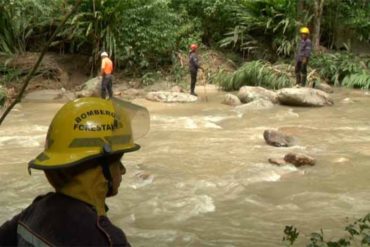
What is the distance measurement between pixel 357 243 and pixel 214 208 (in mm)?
1679

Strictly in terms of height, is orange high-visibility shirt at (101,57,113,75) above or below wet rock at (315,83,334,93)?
above

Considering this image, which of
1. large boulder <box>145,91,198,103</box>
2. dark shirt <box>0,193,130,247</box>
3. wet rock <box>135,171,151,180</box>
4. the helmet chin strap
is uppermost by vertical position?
the helmet chin strap

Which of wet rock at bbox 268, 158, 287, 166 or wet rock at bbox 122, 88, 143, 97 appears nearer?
wet rock at bbox 268, 158, 287, 166

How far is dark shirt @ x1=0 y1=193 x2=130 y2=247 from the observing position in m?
1.42

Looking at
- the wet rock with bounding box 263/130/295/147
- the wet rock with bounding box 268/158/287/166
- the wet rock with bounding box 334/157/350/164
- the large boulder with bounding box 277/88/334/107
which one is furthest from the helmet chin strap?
the large boulder with bounding box 277/88/334/107

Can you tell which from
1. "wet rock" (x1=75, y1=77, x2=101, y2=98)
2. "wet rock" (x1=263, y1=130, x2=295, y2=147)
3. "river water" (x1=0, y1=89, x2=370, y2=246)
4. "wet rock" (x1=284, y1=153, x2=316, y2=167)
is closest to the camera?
"river water" (x1=0, y1=89, x2=370, y2=246)

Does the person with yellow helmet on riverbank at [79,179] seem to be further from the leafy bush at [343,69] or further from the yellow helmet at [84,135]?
the leafy bush at [343,69]

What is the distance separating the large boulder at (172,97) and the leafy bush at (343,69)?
13.3 feet

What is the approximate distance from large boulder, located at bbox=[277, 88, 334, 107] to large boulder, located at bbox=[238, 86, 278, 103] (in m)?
0.27

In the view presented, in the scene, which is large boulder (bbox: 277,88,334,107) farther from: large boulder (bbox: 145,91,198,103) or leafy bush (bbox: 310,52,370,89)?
leafy bush (bbox: 310,52,370,89)

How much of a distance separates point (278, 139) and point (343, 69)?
7.56 meters

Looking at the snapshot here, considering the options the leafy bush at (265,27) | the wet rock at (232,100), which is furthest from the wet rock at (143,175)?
the leafy bush at (265,27)

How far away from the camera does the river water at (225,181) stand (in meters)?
5.60

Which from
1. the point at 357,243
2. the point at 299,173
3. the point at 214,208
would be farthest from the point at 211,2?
the point at 357,243
